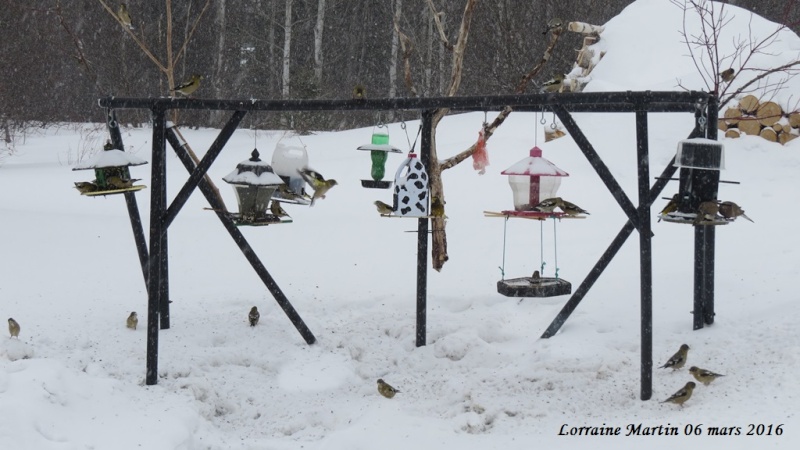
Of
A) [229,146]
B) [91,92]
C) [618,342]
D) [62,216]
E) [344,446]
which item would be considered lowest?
[344,446]

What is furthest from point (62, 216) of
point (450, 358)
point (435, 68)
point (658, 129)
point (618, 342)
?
point (435, 68)

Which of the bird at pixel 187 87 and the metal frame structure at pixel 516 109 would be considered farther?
the bird at pixel 187 87

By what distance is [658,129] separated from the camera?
45.2ft

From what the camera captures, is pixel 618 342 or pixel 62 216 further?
pixel 62 216

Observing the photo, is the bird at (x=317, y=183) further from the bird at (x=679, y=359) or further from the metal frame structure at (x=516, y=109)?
the bird at (x=679, y=359)

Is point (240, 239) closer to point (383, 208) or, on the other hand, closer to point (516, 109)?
point (383, 208)

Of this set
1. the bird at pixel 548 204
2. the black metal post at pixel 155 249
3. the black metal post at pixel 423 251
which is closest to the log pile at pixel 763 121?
the black metal post at pixel 423 251

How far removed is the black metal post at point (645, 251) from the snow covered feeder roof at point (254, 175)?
2.72 m

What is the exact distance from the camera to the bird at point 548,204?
622cm

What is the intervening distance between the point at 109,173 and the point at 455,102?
283cm

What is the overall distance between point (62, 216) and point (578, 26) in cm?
1025

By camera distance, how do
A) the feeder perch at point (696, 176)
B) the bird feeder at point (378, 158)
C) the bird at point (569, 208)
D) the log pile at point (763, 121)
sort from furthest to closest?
the log pile at point (763, 121), the bird feeder at point (378, 158), the bird at point (569, 208), the feeder perch at point (696, 176)

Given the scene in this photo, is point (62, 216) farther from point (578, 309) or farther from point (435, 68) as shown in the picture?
point (435, 68)

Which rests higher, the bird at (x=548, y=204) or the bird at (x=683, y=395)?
the bird at (x=548, y=204)
